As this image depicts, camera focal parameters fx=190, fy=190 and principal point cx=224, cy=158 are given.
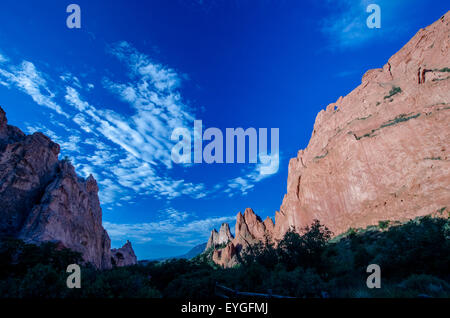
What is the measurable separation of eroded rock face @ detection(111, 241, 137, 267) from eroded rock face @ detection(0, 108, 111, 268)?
1943cm

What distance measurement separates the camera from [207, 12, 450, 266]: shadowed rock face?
3572 centimetres

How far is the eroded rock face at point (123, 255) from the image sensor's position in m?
64.7

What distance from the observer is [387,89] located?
55.0 metres

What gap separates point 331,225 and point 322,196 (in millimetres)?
8716

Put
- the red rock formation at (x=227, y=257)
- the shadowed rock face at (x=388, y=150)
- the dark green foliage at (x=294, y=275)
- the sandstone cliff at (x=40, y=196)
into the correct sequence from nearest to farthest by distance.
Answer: the dark green foliage at (x=294, y=275), the sandstone cliff at (x=40, y=196), the shadowed rock face at (x=388, y=150), the red rock formation at (x=227, y=257)

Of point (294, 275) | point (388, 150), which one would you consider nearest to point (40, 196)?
point (294, 275)

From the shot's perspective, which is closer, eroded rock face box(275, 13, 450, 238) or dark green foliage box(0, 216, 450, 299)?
dark green foliage box(0, 216, 450, 299)

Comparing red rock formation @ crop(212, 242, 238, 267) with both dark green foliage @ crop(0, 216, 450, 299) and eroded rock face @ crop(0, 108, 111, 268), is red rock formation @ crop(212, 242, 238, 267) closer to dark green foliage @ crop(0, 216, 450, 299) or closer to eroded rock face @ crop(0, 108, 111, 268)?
eroded rock face @ crop(0, 108, 111, 268)

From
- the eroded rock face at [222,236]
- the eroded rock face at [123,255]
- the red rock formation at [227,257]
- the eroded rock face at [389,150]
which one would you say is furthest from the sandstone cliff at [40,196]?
the eroded rock face at [222,236]

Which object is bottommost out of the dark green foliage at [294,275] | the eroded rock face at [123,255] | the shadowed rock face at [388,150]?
the eroded rock face at [123,255]

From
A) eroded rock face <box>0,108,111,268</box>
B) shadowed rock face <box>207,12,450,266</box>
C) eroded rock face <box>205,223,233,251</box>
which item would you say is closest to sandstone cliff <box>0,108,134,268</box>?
eroded rock face <box>0,108,111,268</box>

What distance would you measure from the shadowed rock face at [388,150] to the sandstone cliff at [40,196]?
52.1 m

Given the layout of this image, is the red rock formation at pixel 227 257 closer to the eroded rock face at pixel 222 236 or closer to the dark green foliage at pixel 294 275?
the eroded rock face at pixel 222 236
